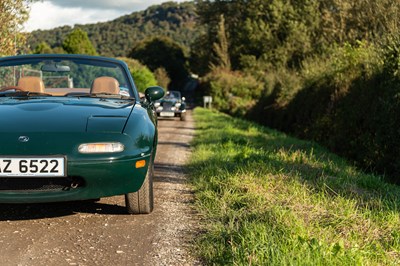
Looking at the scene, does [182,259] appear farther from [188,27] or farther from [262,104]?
[188,27]

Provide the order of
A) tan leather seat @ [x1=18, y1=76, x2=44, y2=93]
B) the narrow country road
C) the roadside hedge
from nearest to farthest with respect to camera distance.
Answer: the narrow country road
tan leather seat @ [x1=18, y1=76, x2=44, y2=93]
the roadside hedge

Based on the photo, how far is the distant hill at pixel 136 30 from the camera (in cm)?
11350

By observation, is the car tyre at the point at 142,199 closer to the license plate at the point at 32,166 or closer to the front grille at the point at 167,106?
the license plate at the point at 32,166

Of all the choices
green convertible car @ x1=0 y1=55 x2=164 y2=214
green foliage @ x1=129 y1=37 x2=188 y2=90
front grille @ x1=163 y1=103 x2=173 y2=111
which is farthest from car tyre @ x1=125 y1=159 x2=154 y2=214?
green foliage @ x1=129 y1=37 x2=188 y2=90

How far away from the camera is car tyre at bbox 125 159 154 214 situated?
158 inches

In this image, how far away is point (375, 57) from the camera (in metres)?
9.29

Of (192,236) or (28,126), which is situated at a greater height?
(28,126)

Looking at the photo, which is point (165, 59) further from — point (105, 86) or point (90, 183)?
point (90, 183)

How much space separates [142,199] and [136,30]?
437ft

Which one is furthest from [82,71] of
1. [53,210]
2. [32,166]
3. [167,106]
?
[167,106]

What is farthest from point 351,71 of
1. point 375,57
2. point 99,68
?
point 99,68

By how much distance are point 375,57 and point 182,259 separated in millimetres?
7517

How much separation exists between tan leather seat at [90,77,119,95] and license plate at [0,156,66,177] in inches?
66.1

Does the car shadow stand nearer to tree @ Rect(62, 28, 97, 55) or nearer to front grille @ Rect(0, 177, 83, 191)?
Answer: front grille @ Rect(0, 177, 83, 191)
